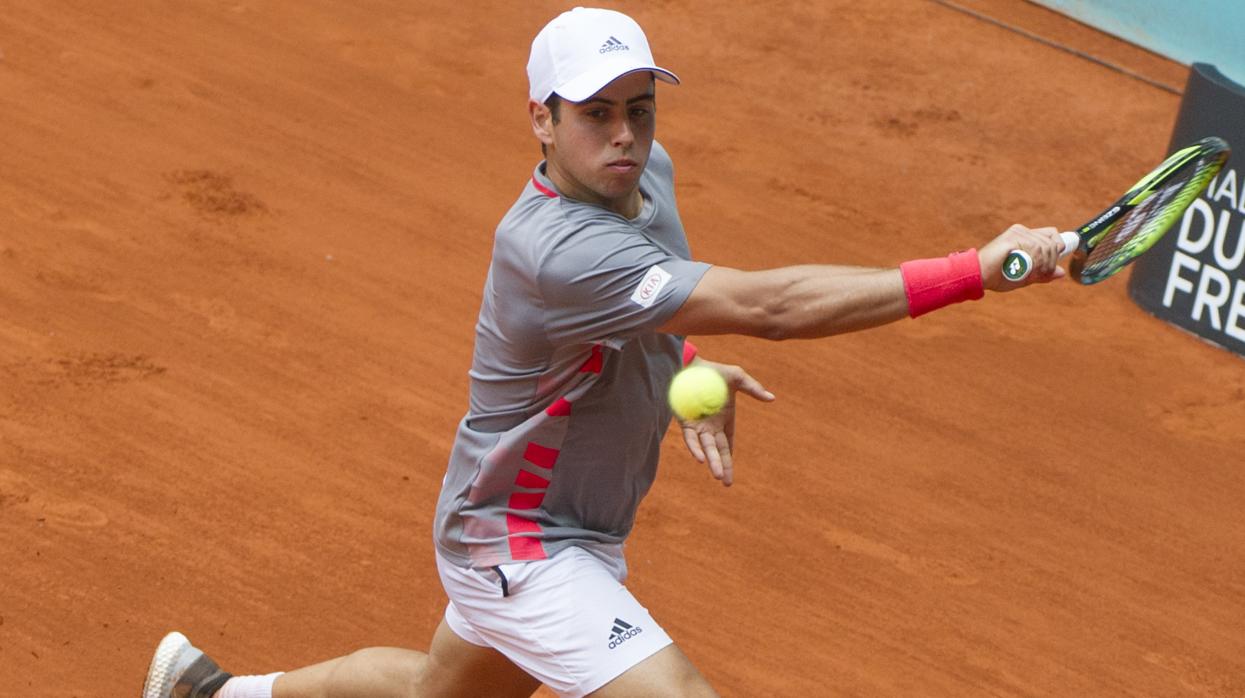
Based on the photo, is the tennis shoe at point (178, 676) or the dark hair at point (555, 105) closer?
the dark hair at point (555, 105)

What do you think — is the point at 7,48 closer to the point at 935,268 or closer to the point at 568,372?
the point at 568,372

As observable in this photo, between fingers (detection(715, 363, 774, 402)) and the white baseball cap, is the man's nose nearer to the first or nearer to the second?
the white baseball cap

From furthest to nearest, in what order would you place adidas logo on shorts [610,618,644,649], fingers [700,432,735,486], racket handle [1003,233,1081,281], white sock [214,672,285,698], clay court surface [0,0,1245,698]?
1. clay court surface [0,0,1245,698]
2. white sock [214,672,285,698]
3. fingers [700,432,735,486]
4. adidas logo on shorts [610,618,644,649]
5. racket handle [1003,233,1081,281]

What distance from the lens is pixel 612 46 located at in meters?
3.89

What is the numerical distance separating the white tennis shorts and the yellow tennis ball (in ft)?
1.43

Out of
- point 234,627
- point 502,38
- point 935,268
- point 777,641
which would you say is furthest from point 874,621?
point 502,38

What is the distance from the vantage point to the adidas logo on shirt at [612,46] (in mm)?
3881

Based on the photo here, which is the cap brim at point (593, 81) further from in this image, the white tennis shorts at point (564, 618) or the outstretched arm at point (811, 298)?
the white tennis shorts at point (564, 618)

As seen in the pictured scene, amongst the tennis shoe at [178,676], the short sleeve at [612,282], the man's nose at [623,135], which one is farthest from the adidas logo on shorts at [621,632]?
the tennis shoe at [178,676]

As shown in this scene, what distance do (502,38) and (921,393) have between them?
15.6 ft

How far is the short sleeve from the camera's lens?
3.70 meters

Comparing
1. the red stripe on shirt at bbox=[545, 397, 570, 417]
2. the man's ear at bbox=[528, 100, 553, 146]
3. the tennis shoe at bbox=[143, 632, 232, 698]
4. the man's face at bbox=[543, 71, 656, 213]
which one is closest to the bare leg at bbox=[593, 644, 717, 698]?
the red stripe on shirt at bbox=[545, 397, 570, 417]

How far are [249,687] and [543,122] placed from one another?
6.73 feet

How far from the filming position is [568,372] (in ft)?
13.1
